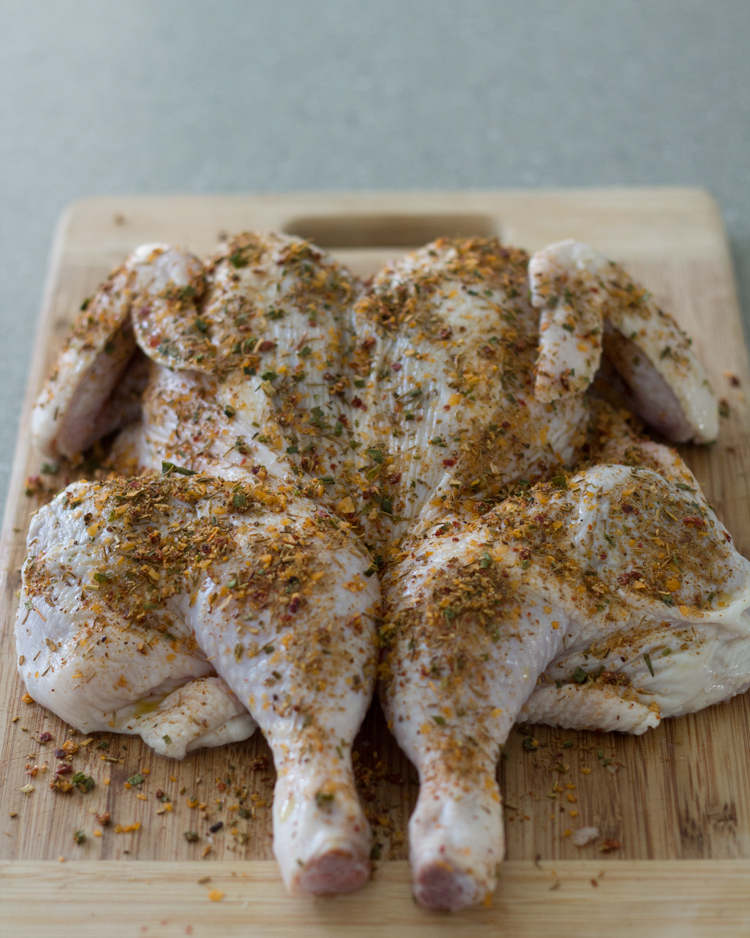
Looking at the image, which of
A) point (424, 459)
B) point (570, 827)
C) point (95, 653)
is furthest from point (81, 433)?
point (570, 827)

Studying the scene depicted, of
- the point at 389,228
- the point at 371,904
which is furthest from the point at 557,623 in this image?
the point at 389,228

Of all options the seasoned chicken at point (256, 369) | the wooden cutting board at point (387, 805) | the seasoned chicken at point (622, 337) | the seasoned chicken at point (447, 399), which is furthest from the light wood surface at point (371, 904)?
the seasoned chicken at point (622, 337)

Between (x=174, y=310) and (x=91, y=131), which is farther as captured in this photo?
(x=91, y=131)

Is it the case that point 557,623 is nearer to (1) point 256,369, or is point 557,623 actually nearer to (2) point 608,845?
(2) point 608,845

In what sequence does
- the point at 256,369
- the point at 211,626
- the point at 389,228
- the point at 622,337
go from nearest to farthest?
the point at 211,626, the point at 256,369, the point at 622,337, the point at 389,228

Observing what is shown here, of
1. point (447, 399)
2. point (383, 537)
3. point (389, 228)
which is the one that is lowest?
point (383, 537)

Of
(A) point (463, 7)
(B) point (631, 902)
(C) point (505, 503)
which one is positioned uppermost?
(A) point (463, 7)

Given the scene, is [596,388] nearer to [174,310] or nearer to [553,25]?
[174,310]
